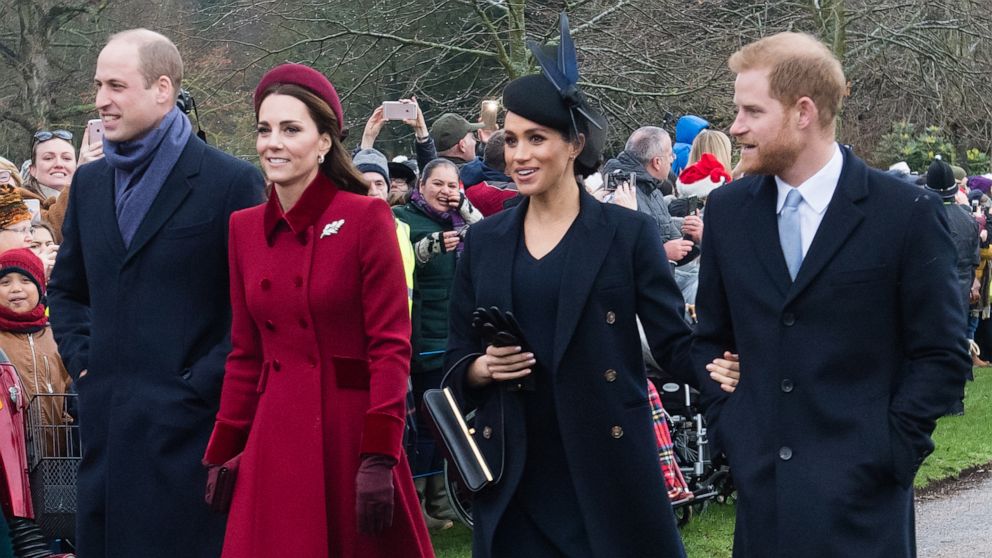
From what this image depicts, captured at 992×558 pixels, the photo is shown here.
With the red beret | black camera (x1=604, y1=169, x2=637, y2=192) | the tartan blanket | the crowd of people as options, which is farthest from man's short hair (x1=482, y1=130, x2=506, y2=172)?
the red beret

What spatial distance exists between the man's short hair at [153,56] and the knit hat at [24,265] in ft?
8.18

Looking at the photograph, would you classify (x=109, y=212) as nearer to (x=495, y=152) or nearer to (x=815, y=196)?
(x=815, y=196)

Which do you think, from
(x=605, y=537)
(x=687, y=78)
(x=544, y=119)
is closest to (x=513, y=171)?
(x=544, y=119)

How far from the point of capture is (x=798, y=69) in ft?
14.2

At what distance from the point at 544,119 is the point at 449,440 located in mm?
1094

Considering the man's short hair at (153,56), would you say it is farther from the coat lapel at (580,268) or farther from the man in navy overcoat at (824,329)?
the man in navy overcoat at (824,329)

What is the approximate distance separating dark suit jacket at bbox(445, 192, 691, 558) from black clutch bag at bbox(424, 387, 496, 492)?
0.05 meters

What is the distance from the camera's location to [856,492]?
416 cm

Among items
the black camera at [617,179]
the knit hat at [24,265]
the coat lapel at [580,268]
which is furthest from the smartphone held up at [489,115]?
the coat lapel at [580,268]

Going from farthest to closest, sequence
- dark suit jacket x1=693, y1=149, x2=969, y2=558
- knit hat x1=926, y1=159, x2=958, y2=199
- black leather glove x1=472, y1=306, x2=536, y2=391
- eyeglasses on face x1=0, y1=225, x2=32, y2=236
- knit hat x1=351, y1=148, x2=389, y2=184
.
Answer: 1. knit hat x1=926, y1=159, x2=958, y2=199
2. knit hat x1=351, y1=148, x2=389, y2=184
3. eyeglasses on face x1=0, y1=225, x2=32, y2=236
4. black leather glove x1=472, y1=306, x2=536, y2=391
5. dark suit jacket x1=693, y1=149, x2=969, y2=558

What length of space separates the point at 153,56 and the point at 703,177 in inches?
213

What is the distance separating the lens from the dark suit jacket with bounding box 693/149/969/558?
416 centimetres

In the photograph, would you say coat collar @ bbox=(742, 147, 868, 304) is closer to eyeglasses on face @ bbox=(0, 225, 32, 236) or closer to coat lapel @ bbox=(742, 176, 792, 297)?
coat lapel @ bbox=(742, 176, 792, 297)

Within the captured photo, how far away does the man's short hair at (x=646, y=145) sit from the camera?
9.45m
